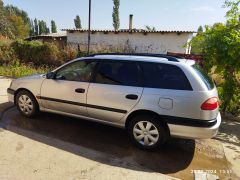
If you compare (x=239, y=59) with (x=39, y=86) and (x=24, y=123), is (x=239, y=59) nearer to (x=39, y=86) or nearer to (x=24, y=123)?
(x=39, y=86)

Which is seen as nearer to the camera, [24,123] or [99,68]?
[99,68]

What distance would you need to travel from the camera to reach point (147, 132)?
4059 mm

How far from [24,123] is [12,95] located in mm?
835

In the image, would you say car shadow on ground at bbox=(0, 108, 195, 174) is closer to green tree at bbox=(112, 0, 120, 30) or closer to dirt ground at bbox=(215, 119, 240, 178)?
dirt ground at bbox=(215, 119, 240, 178)

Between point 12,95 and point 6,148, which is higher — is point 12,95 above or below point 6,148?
above

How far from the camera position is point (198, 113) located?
365 cm

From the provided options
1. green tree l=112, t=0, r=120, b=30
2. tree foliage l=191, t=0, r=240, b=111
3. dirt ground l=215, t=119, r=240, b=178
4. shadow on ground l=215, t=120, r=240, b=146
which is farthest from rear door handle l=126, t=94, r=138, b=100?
green tree l=112, t=0, r=120, b=30

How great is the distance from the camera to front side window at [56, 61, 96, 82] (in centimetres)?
459

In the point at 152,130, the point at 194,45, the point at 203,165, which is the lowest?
the point at 203,165

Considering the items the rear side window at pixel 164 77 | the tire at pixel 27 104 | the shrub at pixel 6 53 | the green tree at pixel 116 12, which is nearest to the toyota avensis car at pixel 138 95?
the rear side window at pixel 164 77

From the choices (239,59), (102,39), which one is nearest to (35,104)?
(239,59)

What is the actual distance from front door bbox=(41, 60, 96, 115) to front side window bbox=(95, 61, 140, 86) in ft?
0.84

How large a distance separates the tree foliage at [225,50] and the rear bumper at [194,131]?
7.77ft

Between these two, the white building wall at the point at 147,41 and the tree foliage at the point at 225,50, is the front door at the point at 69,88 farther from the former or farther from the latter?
the white building wall at the point at 147,41
